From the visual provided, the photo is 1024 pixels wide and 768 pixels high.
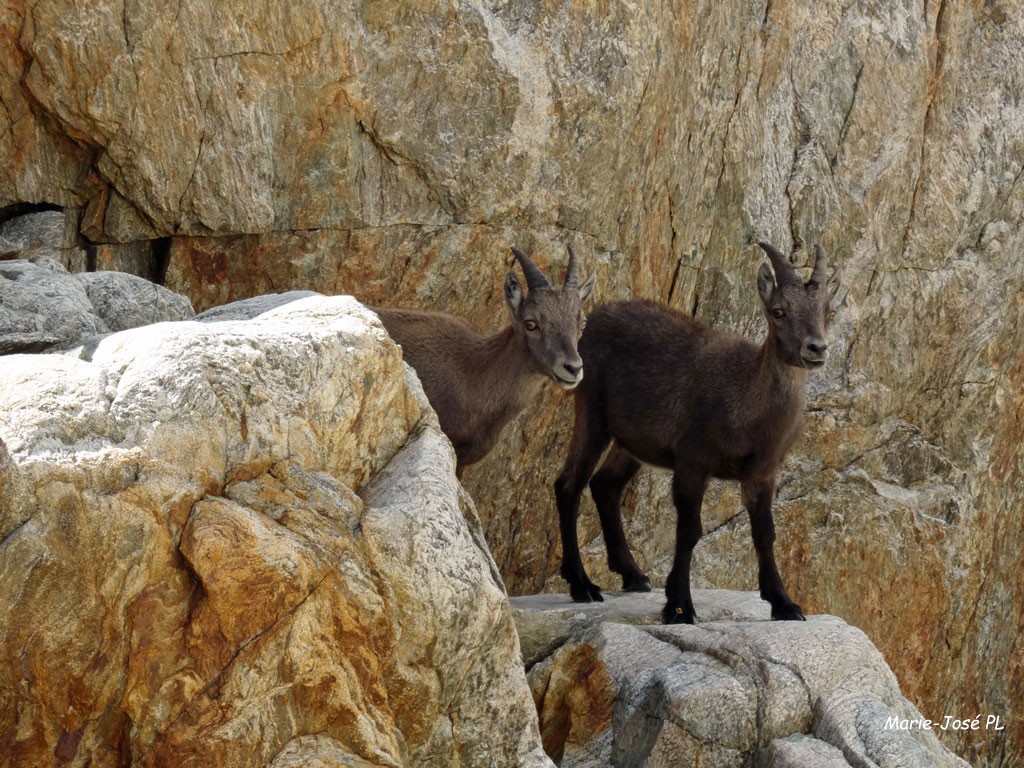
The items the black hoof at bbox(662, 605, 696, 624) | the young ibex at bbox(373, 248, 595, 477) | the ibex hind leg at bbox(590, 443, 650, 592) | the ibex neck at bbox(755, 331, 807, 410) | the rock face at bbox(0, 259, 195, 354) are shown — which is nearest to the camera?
the rock face at bbox(0, 259, 195, 354)

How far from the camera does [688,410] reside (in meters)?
9.19

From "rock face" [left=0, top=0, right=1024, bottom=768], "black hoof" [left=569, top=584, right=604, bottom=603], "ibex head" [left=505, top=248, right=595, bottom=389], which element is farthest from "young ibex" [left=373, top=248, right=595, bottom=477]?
"black hoof" [left=569, top=584, right=604, bottom=603]

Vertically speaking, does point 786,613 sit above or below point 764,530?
below

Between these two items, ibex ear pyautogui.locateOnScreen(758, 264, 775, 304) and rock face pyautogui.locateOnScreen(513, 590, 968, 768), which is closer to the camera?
rock face pyautogui.locateOnScreen(513, 590, 968, 768)

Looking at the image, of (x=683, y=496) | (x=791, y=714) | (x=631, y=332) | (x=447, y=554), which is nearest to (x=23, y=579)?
(x=447, y=554)

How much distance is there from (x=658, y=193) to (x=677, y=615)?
404 centimetres

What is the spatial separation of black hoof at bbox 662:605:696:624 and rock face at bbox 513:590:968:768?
0.34 metres

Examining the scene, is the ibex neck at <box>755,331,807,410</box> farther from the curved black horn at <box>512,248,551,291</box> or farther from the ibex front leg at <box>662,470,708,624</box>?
the curved black horn at <box>512,248,551,291</box>

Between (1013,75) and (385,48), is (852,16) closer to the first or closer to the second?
(1013,75)

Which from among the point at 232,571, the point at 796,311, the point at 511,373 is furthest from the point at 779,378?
the point at 232,571

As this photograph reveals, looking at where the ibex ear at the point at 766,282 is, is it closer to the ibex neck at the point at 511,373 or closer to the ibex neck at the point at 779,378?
the ibex neck at the point at 779,378

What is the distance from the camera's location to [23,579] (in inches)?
183

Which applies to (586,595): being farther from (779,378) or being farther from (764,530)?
(779,378)

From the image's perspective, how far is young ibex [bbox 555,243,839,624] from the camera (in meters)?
8.92
